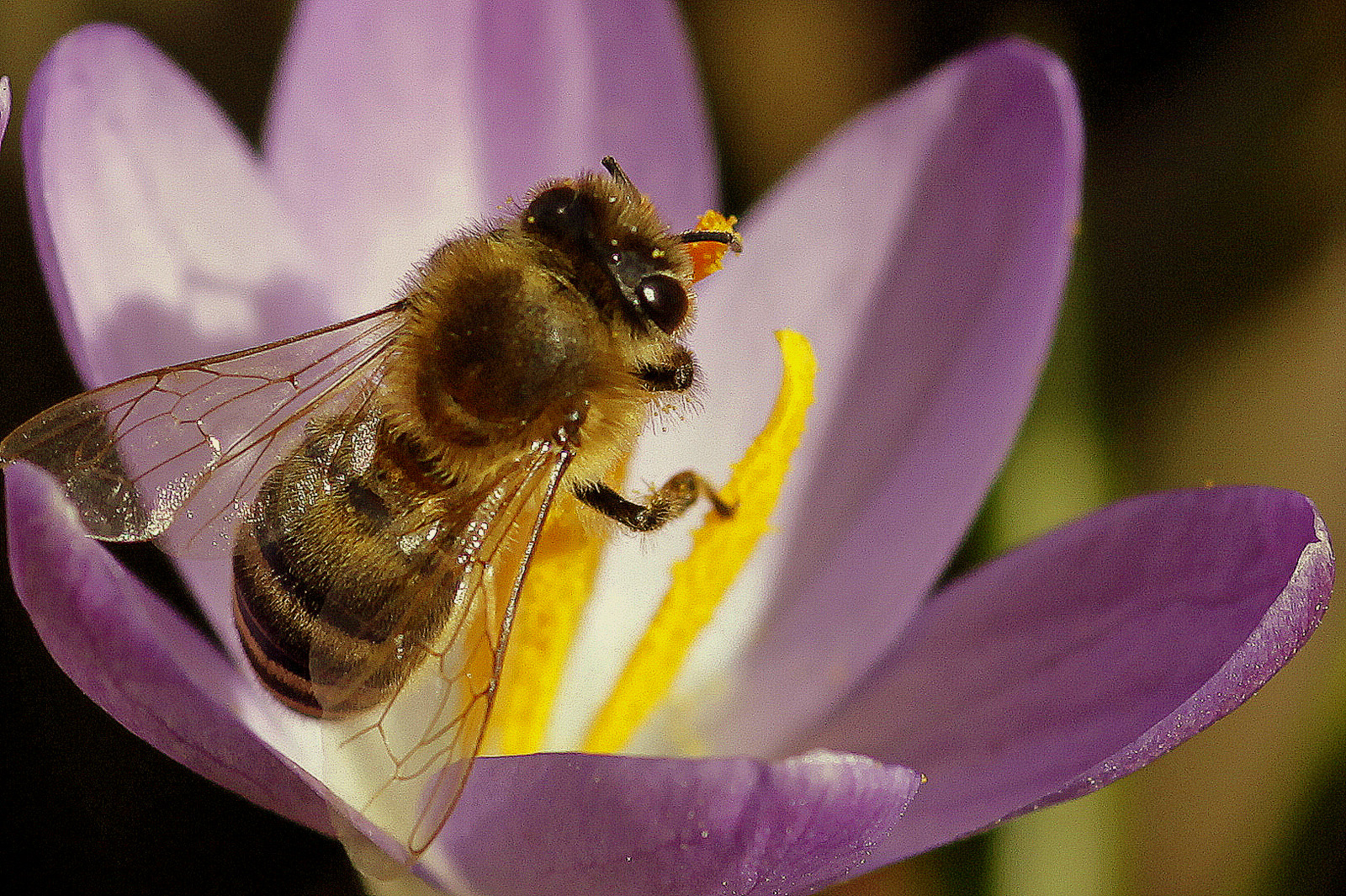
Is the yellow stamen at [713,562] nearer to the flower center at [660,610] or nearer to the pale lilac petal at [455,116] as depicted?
the flower center at [660,610]

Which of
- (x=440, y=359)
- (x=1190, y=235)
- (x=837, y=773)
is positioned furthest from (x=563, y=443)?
(x=1190, y=235)

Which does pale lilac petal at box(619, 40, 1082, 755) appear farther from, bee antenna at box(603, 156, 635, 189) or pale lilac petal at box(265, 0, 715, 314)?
bee antenna at box(603, 156, 635, 189)

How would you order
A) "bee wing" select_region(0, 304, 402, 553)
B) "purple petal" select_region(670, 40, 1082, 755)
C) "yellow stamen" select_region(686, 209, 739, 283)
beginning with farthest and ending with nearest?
"purple petal" select_region(670, 40, 1082, 755) < "yellow stamen" select_region(686, 209, 739, 283) < "bee wing" select_region(0, 304, 402, 553)

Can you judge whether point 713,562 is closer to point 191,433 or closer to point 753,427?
point 753,427

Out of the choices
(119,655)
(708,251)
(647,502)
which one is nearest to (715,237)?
(708,251)

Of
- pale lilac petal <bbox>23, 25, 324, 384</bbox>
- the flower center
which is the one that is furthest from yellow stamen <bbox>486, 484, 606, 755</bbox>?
pale lilac petal <bbox>23, 25, 324, 384</bbox>

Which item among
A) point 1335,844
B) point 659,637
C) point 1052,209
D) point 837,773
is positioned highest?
point 1052,209

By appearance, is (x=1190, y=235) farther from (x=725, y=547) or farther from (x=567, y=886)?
(x=567, y=886)
